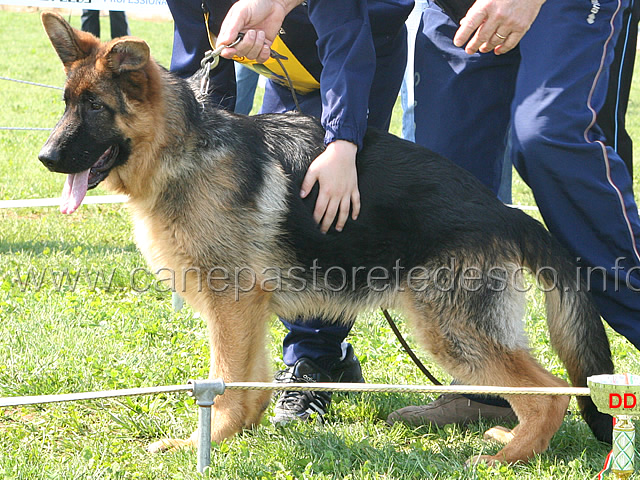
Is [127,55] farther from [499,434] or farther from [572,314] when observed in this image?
[499,434]

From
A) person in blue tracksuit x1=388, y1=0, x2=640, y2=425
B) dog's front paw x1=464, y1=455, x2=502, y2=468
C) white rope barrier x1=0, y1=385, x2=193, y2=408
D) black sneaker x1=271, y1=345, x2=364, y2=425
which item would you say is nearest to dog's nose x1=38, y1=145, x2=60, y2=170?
white rope barrier x1=0, y1=385, x2=193, y2=408

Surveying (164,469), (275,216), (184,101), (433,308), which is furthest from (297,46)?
(164,469)

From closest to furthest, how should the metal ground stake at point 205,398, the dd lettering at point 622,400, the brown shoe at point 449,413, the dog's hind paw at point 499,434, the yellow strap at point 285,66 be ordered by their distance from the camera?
the dd lettering at point 622,400, the metal ground stake at point 205,398, the dog's hind paw at point 499,434, the brown shoe at point 449,413, the yellow strap at point 285,66

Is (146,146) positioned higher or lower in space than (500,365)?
higher

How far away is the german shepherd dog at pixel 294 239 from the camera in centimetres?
286

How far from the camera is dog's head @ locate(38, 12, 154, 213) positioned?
277cm

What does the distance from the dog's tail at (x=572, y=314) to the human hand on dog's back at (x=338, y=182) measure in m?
0.71

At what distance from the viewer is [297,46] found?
3.56m

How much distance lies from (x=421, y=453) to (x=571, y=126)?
141cm

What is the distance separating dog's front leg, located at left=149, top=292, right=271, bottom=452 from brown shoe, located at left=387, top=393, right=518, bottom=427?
73cm

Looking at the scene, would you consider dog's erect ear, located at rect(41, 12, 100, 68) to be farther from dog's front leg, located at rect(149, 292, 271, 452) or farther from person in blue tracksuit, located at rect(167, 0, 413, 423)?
dog's front leg, located at rect(149, 292, 271, 452)

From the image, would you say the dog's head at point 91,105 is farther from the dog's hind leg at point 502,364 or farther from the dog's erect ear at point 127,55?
the dog's hind leg at point 502,364

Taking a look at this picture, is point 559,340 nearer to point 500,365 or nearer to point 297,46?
point 500,365

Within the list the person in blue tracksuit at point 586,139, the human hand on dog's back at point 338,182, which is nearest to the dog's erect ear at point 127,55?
the human hand on dog's back at point 338,182
